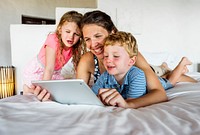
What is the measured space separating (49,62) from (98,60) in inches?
18.1

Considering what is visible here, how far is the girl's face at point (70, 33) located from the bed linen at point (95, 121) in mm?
776

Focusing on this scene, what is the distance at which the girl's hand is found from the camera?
2.84 ft

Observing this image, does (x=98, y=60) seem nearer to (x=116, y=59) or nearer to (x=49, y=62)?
(x=116, y=59)

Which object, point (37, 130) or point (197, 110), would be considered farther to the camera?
point (197, 110)

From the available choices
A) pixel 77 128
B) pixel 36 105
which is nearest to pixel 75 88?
pixel 36 105

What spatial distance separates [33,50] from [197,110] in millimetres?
1999

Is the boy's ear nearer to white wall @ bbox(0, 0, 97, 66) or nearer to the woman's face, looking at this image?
the woman's face

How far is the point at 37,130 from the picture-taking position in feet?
1.89

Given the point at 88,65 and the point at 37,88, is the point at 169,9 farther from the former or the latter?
the point at 37,88

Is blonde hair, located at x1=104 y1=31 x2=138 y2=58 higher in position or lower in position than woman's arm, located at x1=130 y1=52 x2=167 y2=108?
higher

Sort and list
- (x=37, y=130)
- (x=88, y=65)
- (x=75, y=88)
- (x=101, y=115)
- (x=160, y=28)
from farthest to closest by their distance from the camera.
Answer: (x=160, y=28)
(x=88, y=65)
(x=75, y=88)
(x=101, y=115)
(x=37, y=130)

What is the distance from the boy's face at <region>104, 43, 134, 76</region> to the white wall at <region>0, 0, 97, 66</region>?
2.64m

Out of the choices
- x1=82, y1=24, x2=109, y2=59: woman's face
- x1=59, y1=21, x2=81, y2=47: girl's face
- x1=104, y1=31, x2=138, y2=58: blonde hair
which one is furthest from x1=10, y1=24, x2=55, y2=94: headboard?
x1=104, y1=31, x2=138, y2=58: blonde hair

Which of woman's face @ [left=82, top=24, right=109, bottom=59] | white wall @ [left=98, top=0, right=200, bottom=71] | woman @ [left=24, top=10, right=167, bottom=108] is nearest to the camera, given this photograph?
woman @ [left=24, top=10, right=167, bottom=108]
